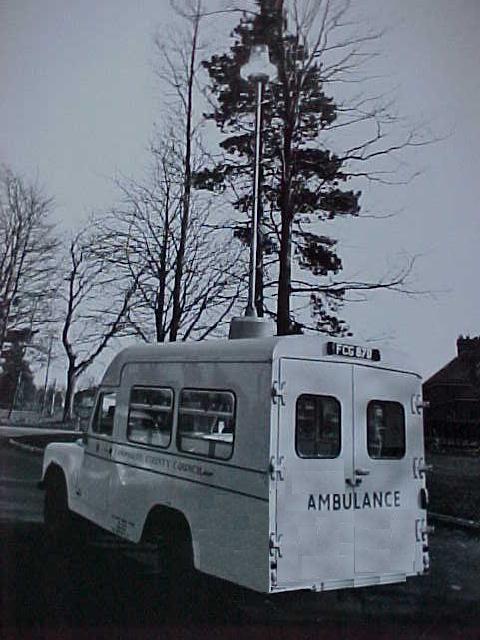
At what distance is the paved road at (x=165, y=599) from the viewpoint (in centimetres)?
232

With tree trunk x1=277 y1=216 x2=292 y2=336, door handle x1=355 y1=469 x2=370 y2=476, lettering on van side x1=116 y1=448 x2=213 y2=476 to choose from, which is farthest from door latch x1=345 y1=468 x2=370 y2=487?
tree trunk x1=277 y1=216 x2=292 y2=336

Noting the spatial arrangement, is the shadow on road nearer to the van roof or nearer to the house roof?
the van roof

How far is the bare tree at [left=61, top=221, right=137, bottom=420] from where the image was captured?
8.52ft

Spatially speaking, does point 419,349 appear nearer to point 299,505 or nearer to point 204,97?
point 299,505

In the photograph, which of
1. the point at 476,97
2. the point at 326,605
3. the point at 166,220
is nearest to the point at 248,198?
the point at 166,220

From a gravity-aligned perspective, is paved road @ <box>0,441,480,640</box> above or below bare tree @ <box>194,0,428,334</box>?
below

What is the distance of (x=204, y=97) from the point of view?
2.89 m

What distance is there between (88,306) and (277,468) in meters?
1.04

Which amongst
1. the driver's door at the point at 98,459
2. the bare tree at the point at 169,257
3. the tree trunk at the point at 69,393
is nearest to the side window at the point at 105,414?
the driver's door at the point at 98,459

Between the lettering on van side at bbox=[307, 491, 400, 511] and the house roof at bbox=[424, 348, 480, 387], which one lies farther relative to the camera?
the house roof at bbox=[424, 348, 480, 387]

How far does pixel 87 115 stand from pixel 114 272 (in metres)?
0.77

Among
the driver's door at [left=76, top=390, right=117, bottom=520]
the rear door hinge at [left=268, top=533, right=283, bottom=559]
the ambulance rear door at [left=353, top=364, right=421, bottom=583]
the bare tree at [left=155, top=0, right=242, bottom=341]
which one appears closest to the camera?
the rear door hinge at [left=268, top=533, right=283, bottom=559]

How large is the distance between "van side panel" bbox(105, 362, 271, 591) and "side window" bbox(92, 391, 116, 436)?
30mm

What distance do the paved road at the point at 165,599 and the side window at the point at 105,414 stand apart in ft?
1.09
